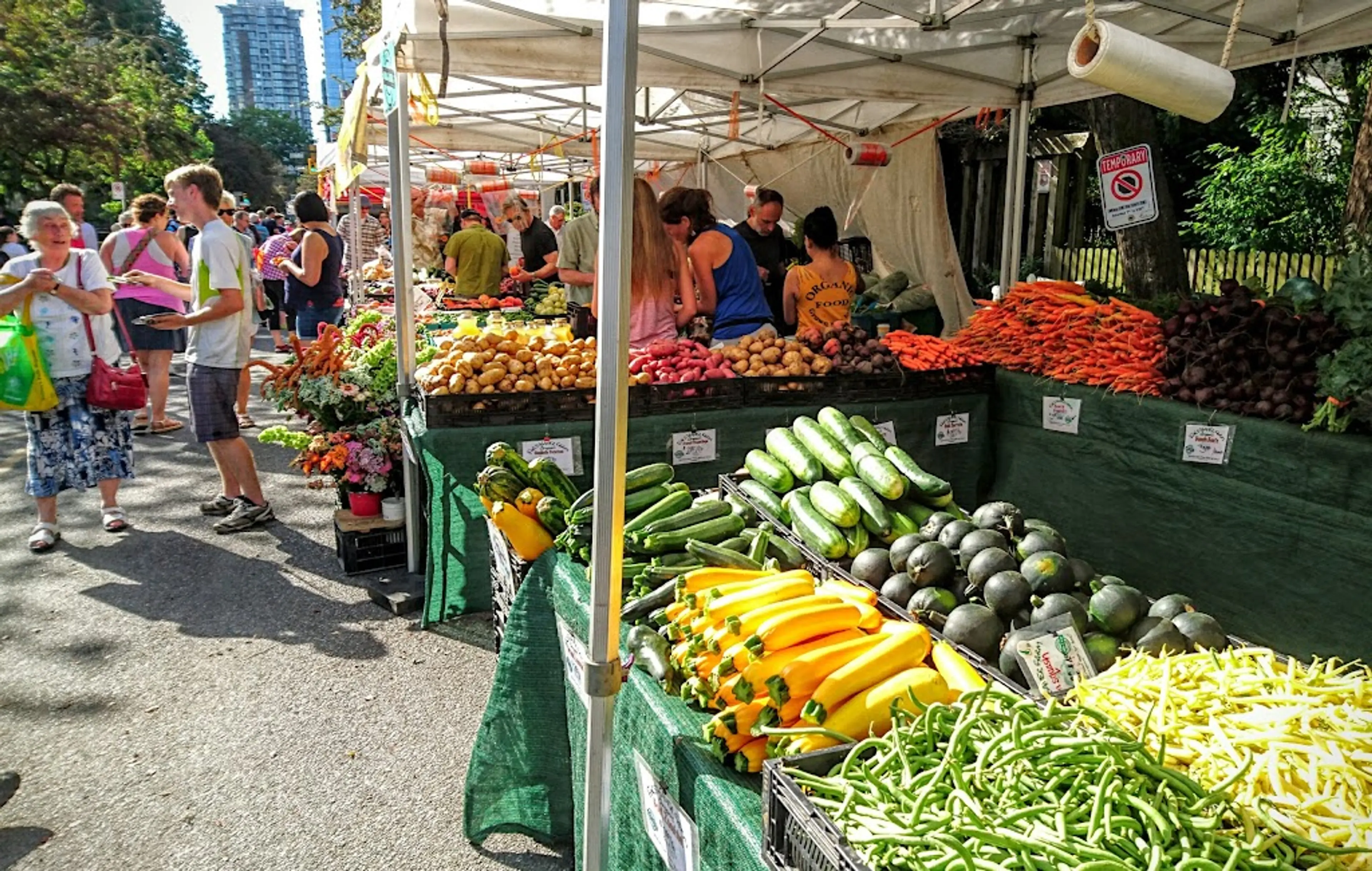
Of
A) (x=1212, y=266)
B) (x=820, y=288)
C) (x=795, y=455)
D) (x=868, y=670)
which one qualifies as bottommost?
(x=868, y=670)

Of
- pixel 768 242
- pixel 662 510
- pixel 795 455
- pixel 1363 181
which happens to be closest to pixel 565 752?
pixel 662 510

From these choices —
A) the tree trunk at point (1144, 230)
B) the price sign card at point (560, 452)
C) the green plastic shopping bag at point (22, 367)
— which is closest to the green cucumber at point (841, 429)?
the price sign card at point (560, 452)

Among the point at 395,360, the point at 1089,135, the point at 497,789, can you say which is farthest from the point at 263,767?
the point at 1089,135

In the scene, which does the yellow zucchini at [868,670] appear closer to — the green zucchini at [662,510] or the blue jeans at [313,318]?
the green zucchini at [662,510]

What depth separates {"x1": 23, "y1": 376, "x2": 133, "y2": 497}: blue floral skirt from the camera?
5242mm

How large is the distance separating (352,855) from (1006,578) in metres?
2.21

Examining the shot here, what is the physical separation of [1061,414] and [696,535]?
10.2ft

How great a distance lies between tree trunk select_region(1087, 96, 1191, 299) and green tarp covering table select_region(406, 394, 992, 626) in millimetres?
4749

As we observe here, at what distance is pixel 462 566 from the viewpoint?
4.24 metres

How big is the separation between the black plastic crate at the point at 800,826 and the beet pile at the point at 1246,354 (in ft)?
11.1

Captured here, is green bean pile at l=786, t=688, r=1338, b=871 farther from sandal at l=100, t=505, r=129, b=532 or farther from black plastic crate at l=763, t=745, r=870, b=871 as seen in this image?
sandal at l=100, t=505, r=129, b=532

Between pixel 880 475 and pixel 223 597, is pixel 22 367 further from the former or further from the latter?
pixel 880 475

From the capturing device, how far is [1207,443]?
4113 millimetres

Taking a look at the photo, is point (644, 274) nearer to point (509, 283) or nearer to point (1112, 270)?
point (509, 283)
